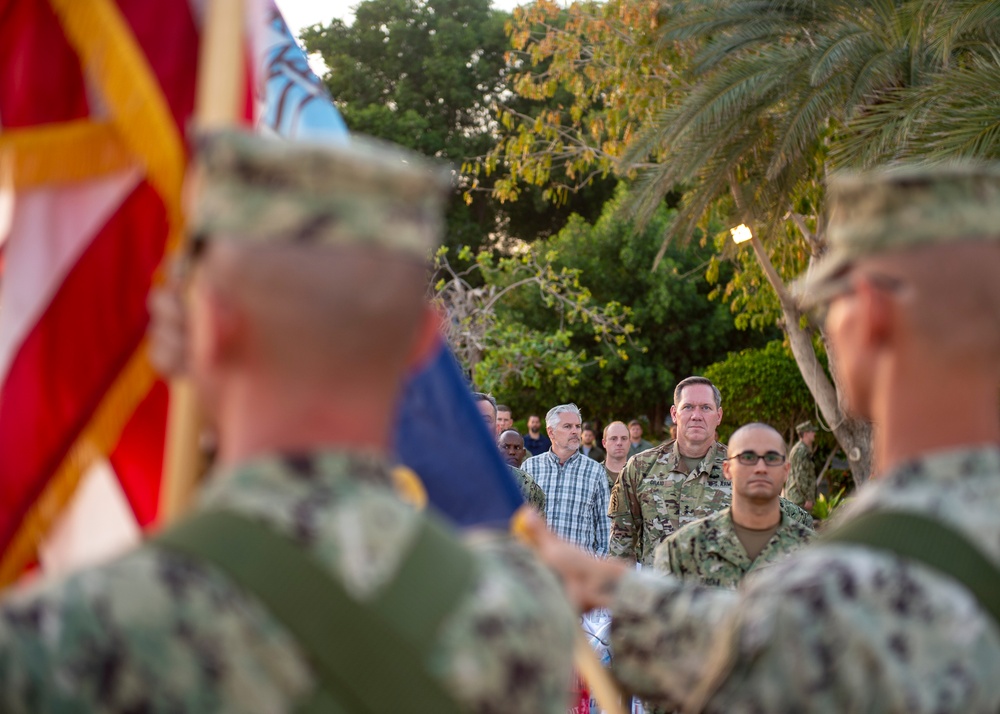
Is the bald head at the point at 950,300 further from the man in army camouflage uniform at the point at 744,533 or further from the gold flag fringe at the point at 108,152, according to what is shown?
the man in army camouflage uniform at the point at 744,533

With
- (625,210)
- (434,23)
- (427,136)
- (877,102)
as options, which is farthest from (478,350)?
(434,23)

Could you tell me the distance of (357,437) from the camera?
1598 millimetres

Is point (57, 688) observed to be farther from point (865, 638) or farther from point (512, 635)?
point (865, 638)

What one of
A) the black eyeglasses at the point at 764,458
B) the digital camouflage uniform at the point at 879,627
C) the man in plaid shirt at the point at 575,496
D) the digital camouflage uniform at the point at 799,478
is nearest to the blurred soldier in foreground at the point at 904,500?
the digital camouflage uniform at the point at 879,627

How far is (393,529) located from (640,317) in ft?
86.2

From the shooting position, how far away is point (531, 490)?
9.05m

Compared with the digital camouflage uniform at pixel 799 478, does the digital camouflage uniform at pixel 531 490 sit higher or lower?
higher

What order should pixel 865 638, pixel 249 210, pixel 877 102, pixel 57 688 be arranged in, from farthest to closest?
pixel 877 102
pixel 865 638
pixel 249 210
pixel 57 688

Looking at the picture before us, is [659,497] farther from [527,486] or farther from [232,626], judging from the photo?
[232,626]

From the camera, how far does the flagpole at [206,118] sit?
1960 millimetres

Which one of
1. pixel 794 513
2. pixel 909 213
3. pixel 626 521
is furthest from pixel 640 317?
pixel 909 213

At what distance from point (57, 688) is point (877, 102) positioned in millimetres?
12756

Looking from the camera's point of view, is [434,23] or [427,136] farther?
[434,23]

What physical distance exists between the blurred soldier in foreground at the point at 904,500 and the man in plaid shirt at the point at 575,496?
7013 millimetres
